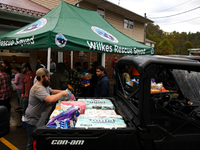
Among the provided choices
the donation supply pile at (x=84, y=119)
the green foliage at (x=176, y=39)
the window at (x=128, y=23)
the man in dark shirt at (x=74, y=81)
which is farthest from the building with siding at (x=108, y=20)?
the green foliage at (x=176, y=39)

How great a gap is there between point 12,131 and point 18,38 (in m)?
2.69

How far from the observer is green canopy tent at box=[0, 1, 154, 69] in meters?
3.91

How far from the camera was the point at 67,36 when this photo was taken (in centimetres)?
402

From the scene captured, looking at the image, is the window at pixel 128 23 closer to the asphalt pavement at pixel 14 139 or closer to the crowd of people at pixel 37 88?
the crowd of people at pixel 37 88

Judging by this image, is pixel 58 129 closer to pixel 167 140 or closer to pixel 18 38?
pixel 167 140

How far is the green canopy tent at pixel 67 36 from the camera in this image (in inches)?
154

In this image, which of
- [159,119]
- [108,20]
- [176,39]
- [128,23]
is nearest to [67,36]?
[159,119]

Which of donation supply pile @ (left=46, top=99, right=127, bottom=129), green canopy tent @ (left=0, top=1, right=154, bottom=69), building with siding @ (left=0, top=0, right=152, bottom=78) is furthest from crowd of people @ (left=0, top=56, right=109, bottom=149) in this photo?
building with siding @ (left=0, top=0, right=152, bottom=78)

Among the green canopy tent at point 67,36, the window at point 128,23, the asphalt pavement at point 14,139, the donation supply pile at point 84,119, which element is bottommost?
the asphalt pavement at point 14,139

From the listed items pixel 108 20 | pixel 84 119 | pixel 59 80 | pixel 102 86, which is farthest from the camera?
pixel 108 20

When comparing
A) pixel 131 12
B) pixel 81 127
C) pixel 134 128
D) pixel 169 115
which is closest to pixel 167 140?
pixel 169 115

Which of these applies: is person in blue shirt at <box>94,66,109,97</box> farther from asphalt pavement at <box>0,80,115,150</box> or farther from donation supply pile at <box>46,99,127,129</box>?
asphalt pavement at <box>0,80,115,150</box>

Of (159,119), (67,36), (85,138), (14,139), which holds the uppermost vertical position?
(67,36)

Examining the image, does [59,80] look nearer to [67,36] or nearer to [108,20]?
[67,36]
